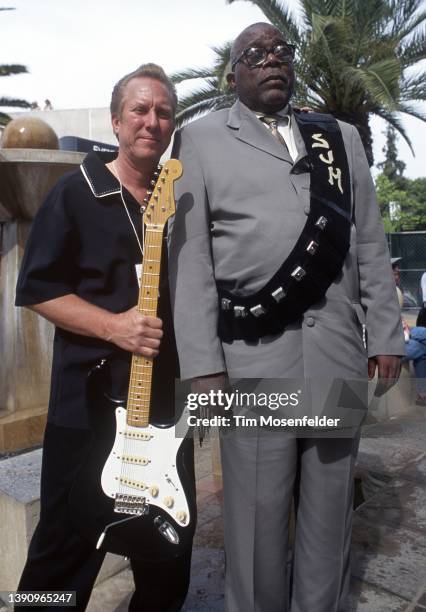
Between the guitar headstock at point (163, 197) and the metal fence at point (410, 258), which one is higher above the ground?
the metal fence at point (410, 258)

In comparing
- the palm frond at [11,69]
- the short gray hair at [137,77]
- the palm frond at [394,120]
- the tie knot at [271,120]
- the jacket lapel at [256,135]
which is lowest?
the jacket lapel at [256,135]

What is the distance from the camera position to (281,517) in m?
1.86

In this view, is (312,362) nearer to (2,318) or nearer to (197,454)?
(197,454)

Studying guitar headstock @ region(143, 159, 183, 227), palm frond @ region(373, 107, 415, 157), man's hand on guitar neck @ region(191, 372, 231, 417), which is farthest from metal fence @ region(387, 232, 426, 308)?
guitar headstock @ region(143, 159, 183, 227)

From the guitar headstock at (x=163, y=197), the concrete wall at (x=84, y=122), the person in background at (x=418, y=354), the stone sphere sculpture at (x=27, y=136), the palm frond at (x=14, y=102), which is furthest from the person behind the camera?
the concrete wall at (x=84, y=122)

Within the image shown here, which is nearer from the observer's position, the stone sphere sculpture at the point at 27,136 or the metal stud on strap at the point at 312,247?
the metal stud on strap at the point at 312,247

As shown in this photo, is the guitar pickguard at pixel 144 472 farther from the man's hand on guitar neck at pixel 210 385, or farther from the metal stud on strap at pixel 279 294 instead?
the metal stud on strap at pixel 279 294

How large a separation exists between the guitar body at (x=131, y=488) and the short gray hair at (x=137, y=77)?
88 centimetres

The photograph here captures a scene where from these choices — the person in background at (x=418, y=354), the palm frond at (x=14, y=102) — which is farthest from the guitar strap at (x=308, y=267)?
the palm frond at (x=14, y=102)

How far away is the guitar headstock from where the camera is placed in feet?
5.70

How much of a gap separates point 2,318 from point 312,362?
10.7 ft

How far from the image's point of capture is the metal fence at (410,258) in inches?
580

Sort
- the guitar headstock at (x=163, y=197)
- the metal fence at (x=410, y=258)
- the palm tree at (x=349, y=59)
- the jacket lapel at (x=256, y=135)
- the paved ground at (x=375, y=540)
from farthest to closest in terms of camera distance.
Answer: the metal fence at (x=410, y=258)
the palm tree at (x=349, y=59)
the paved ground at (x=375, y=540)
the jacket lapel at (x=256, y=135)
the guitar headstock at (x=163, y=197)

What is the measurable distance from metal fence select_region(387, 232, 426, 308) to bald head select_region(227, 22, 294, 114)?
13536 millimetres
